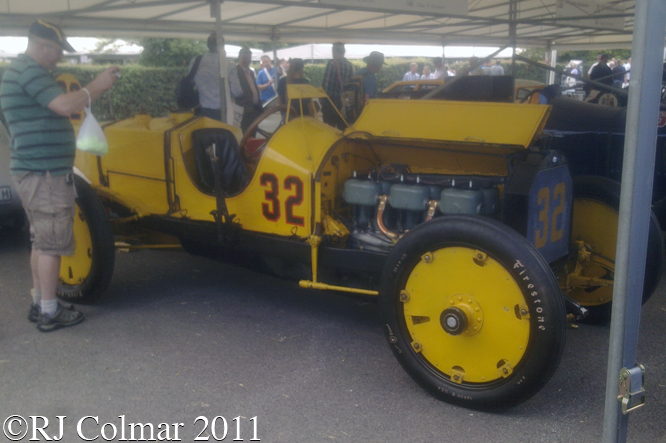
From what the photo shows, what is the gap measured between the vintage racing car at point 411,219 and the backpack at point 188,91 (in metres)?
2.43

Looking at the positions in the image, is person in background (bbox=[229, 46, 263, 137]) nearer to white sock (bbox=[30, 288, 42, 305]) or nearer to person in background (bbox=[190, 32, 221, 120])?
person in background (bbox=[190, 32, 221, 120])

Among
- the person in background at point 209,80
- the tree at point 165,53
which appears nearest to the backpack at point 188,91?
the person in background at point 209,80

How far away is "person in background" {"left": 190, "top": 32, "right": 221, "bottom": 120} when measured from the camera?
761cm

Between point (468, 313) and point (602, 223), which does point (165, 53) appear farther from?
point (468, 313)

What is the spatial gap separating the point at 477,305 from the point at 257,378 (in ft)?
4.12

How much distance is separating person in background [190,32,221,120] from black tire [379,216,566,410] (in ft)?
16.9

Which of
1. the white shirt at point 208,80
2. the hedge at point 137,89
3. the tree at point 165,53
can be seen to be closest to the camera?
the white shirt at point 208,80

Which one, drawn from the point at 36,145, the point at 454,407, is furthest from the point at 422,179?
the point at 36,145

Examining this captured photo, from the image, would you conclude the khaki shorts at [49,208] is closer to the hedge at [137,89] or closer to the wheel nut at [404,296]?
the wheel nut at [404,296]

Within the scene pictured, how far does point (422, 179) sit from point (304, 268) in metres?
0.92

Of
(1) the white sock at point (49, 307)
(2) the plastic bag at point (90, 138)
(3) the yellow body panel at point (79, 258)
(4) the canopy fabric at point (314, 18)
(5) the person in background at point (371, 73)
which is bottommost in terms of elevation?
(1) the white sock at point (49, 307)

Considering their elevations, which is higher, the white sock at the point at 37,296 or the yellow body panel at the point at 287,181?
the yellow body panel at the point at 287,181

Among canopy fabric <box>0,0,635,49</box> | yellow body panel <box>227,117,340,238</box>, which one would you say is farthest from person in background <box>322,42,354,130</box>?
yellow body panel <box>227,117,340,238</box>

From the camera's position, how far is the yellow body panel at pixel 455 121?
3375 millimetres
